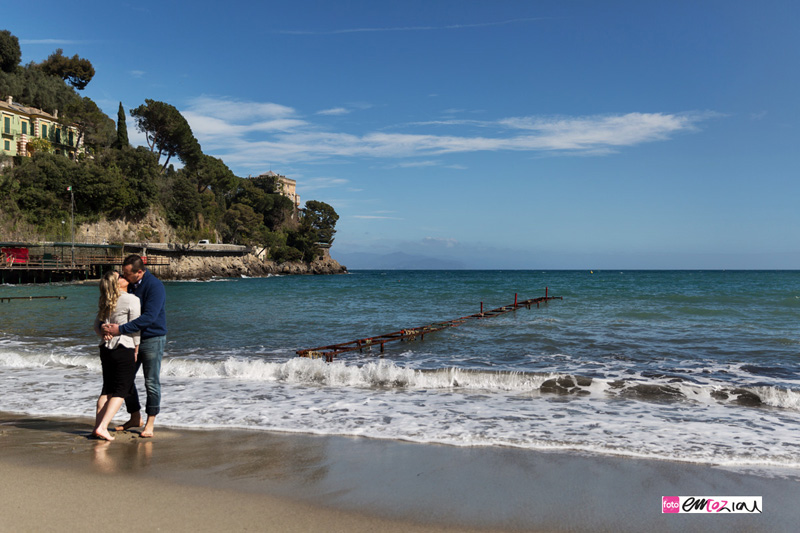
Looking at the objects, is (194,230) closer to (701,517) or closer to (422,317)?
(422,317)

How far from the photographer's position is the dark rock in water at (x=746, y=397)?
832 centimetres

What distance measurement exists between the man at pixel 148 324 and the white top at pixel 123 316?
Result: 0.07 metres

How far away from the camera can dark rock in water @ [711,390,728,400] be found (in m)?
8.57

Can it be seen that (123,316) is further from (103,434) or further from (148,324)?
(103,434)

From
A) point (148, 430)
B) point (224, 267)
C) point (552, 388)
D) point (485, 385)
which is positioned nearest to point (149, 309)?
point (148, 430)

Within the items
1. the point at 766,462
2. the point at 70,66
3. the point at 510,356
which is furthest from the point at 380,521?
the point at 70,66

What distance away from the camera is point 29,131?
56625 mm

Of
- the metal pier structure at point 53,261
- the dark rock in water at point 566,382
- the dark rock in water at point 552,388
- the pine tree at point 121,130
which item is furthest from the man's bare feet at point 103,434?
the pine tree at point 121,130

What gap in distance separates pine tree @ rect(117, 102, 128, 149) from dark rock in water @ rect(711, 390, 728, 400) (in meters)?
70.8

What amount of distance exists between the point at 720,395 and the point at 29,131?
69.6m

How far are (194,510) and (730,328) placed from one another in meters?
19.9

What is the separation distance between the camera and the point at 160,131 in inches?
2734

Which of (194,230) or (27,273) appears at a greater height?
(194,230)

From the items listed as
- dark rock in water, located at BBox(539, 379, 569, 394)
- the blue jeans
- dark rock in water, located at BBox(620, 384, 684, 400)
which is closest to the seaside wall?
dark rock in water, located at BBox(539, 379, 569, 394)
